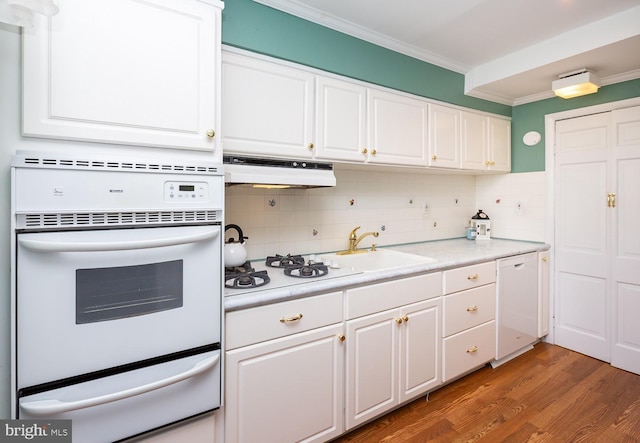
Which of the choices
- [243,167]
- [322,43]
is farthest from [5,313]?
[322,43]

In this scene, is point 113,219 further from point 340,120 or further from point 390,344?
point 390,344

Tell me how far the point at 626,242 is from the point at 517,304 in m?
0.94

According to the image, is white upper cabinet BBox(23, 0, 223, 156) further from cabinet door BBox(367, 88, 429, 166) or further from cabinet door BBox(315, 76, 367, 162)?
cabinet door BBox(367, 88, 429, 166)

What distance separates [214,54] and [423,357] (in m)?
2.01

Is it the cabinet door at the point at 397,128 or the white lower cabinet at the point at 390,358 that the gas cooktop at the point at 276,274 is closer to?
the white lower cabinet at the point at 390,358

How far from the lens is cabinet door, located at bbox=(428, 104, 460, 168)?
8.19 feet

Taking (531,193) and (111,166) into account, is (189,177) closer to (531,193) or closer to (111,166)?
(111,166)

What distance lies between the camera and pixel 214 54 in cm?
134

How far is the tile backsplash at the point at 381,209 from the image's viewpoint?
2.12 meters

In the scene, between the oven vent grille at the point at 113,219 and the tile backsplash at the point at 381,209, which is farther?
the tile backsplash at the point at 381,209

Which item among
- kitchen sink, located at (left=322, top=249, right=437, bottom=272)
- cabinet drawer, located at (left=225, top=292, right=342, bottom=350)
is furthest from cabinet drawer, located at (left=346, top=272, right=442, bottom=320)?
kitchen sink, located at (left=322, top=249, right=437, bottom=272)

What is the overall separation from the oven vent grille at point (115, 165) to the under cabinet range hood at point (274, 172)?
285 millimetres

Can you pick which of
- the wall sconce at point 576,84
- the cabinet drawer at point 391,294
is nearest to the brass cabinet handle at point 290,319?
the cabinet drawer at point 391,294

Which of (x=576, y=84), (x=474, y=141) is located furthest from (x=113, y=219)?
(x=576, y=84)
